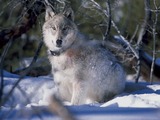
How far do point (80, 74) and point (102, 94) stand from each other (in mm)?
603

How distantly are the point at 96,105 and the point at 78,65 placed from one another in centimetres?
92

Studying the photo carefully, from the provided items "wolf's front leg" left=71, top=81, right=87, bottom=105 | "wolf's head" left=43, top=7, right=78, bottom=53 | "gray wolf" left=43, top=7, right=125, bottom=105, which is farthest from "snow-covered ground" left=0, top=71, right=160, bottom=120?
"wolf's head" left=43, top=7, right=78, bottom=53

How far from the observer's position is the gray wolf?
731 cm

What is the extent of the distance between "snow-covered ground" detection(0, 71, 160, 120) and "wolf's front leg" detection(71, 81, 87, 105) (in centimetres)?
41

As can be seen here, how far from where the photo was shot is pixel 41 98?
7.86 m

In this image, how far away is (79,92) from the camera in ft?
23.8

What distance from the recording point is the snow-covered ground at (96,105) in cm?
336

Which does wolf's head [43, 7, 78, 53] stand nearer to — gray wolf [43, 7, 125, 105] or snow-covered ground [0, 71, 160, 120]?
gray wolf [43, 7, 125, 105]

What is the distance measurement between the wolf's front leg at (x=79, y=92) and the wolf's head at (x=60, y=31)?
2.11 ft

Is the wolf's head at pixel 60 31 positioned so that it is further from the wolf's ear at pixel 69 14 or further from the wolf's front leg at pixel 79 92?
the wolf's front leg at pixel 79 92

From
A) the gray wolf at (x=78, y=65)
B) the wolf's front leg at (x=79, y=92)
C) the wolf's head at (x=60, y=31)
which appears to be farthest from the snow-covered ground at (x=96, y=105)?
the wolf's head at (x=60, y=31)

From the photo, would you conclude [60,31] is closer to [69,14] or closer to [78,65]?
[69,14]

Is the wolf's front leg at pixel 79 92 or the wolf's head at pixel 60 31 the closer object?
the wolf's front leg at pixel 79 92

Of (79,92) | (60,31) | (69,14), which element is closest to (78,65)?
(79,92)
